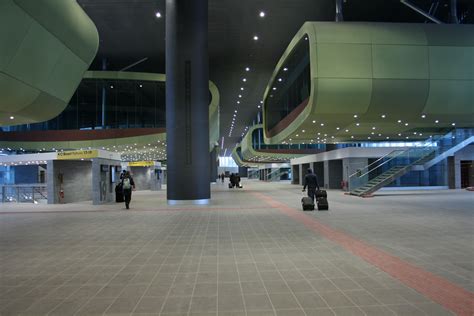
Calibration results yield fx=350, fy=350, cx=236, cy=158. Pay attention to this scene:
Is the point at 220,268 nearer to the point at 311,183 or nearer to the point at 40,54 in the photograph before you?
the point at 311,183

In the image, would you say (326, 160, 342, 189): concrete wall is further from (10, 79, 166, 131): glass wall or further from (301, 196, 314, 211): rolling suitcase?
(301, 196, 314, 211): rolling suitcase

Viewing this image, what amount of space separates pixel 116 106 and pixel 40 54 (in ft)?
93.6

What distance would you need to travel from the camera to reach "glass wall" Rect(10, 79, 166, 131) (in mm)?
38406

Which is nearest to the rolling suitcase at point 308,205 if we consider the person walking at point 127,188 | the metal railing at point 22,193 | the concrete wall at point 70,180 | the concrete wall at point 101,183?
the person walking at point 127,188

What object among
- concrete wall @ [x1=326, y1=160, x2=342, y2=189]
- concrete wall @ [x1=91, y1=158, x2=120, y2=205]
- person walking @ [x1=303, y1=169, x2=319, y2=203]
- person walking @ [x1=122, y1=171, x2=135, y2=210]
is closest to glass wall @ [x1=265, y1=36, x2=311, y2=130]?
concrete wall @ [x1=326, y1=160, x2=342, y2=189]

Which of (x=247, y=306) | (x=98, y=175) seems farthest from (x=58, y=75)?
(x=247, y=306)

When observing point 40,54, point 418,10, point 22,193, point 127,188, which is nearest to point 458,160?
point 418,10

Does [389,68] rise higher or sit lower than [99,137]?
higher

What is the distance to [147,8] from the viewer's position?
76.6 ft

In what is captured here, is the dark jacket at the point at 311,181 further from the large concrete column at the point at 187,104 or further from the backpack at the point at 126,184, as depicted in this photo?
the backpack at the point at 126,184

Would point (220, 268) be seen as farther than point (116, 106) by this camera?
No

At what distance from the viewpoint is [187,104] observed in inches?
704

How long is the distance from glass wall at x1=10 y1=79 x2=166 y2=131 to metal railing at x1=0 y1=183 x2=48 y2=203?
15.8 metres

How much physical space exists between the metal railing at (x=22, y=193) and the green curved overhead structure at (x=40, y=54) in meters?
8.62
